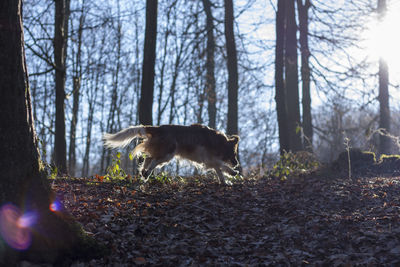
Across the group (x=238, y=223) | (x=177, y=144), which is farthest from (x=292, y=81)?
(x=238, y=223)

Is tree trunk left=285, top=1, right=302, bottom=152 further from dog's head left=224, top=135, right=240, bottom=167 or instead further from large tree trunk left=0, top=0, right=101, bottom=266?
large tree trunk left=0, top=0, right=101, bottom=266

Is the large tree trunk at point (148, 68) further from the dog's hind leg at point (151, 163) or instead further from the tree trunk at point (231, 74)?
the tree trunk at point (231, 74)

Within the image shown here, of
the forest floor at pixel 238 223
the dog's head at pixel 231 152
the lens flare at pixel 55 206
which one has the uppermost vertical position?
the dog's head at pixel 231 152

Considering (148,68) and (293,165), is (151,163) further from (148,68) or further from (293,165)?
(293,165)

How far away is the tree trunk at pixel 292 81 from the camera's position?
55.0ft

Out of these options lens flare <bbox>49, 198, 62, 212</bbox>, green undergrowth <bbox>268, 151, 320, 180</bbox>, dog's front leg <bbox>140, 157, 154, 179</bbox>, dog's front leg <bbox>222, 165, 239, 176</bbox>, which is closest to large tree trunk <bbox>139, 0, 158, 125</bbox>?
dog's front leg <bbox>140, 157, 154, 179</bbox>

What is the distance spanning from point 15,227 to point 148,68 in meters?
7.85

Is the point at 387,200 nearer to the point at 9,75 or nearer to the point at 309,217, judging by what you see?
the point at 309,217

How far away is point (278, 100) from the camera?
45.8 feet

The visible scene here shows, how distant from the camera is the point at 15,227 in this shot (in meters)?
4.72

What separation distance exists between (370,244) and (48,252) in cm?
443

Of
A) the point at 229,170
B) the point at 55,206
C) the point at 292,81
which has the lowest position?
the point at 55,206

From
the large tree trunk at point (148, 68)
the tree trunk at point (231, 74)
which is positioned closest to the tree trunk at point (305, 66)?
the tree trunk at point (231, 74)

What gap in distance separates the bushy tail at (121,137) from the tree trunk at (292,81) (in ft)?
30.3
